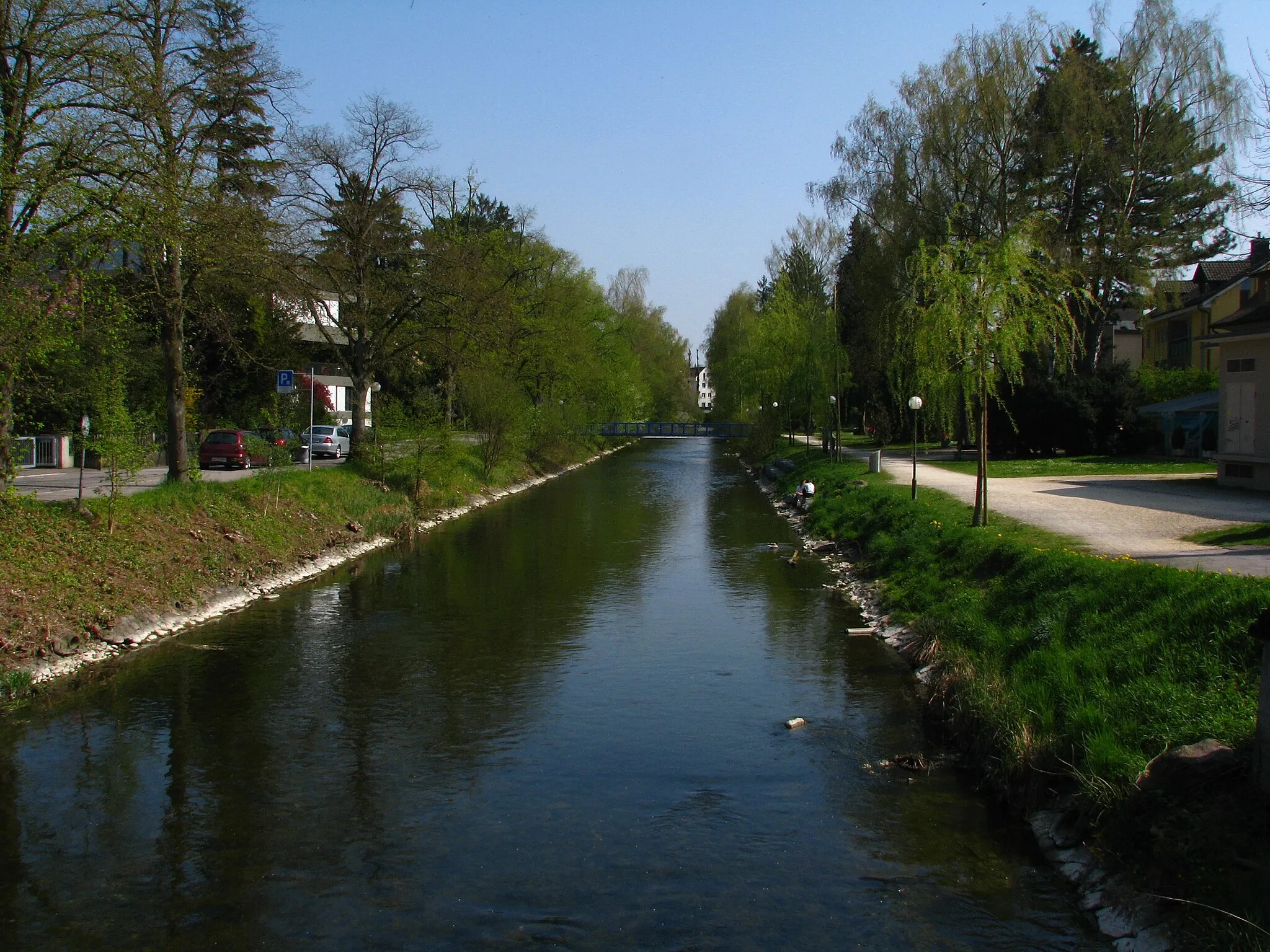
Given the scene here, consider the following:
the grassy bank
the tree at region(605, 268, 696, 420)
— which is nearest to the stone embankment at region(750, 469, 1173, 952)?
the grassy bank

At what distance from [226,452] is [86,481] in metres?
5.74

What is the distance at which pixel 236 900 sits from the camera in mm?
7367

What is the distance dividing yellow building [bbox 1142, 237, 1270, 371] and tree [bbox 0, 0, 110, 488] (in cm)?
3559

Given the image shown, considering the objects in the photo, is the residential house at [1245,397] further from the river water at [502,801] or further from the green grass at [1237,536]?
the river water at [502,801]

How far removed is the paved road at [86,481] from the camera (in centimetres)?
1899

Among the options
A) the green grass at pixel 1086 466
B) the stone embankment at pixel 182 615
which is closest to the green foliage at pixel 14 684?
the stone embankment at pixel 182 615

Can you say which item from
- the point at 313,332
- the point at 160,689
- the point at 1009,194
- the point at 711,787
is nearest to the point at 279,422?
the point at 160,689

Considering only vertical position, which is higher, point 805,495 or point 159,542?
point 805,495

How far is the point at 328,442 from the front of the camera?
37.9 meters

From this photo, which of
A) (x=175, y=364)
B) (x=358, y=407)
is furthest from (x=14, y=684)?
(x=358, y=407)

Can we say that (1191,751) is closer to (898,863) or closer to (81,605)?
(898,863)

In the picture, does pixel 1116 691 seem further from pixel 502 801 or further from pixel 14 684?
pixel 14 684

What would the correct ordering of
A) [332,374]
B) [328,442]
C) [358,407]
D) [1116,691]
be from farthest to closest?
[332,374], [328,442], [358,407], [1116,691]

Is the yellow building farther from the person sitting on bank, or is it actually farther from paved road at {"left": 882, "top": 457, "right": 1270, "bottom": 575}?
the person sitting on bank
